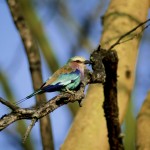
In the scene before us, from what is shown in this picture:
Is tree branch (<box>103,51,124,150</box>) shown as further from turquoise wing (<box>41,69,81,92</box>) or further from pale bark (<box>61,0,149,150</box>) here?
pale bark (<box>61,0,149,150</box>)

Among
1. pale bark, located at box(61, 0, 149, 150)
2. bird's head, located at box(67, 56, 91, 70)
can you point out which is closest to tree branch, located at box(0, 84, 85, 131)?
bird's head, located at box(67, 56, 91, 70)

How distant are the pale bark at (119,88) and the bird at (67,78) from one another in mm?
1058

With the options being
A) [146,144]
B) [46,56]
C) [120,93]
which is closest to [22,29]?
[120,93]

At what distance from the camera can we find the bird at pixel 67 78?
253 cm

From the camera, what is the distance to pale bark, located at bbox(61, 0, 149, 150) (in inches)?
145

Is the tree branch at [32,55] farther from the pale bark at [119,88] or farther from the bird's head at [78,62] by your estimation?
the bird's head at [78,62]

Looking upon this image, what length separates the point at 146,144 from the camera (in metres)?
3.81

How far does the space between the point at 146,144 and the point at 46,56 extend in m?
3.45

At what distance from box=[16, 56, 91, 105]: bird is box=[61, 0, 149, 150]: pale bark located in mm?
1058

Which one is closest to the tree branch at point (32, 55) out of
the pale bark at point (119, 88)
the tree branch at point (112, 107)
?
the pale bark at point (119, 88)

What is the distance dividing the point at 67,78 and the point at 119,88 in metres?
1.58

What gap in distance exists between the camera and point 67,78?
2.55 m

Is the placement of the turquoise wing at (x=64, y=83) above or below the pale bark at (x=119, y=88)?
below

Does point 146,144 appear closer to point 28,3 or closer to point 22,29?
point 22,29
